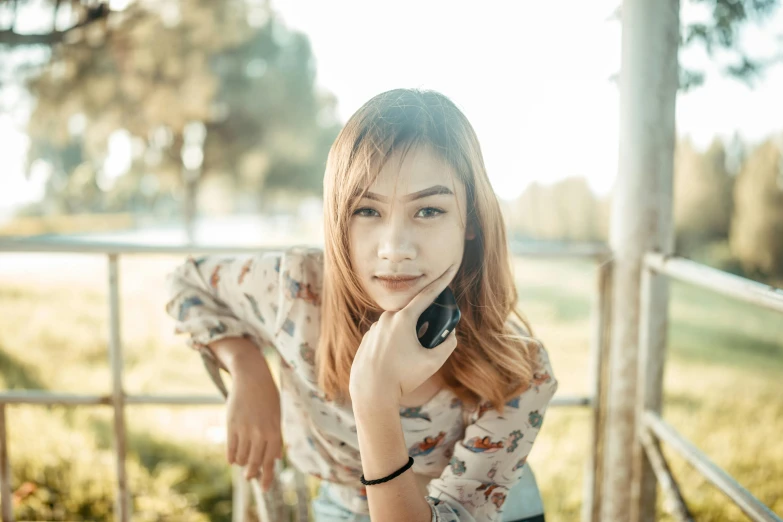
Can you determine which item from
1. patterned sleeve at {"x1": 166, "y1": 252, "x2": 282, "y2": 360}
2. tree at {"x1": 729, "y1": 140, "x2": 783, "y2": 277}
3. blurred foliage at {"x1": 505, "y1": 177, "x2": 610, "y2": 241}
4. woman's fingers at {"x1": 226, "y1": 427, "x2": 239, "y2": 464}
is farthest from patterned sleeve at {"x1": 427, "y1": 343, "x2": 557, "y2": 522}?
tree at {"x1": 729, "y1": 140, "x2": 783, "y2": 277}

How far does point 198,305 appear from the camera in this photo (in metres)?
1.13

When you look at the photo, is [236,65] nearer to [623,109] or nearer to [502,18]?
[502,18]

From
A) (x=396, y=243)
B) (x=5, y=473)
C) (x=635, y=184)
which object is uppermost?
(x=635, y=184)

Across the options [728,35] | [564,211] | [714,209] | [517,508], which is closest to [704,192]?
[714,209]

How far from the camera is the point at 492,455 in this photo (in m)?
0.96

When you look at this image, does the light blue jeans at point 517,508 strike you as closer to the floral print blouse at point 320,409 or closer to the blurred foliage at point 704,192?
the floral print blouse at point 320,409

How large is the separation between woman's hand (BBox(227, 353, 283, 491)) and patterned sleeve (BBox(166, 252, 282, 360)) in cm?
14

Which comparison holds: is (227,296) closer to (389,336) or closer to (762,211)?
(389,336)

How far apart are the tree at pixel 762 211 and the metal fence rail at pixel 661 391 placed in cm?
623

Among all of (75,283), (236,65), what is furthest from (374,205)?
(236,65)

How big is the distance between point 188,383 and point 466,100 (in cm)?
436

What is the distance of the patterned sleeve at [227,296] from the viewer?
1108mm

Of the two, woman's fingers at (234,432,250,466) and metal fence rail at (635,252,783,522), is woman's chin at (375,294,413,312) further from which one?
metal fence rail at (635,252,783,522)

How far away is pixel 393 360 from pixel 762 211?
24.7ft
